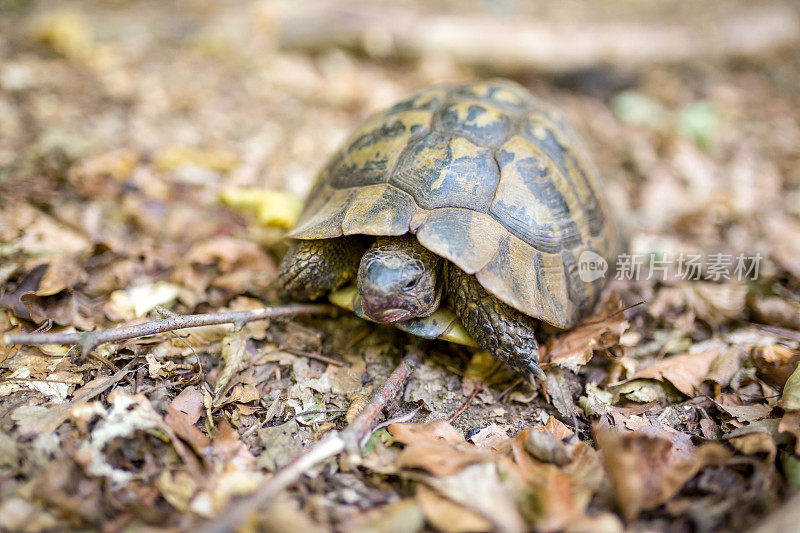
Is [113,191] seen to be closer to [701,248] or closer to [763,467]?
[763,467]

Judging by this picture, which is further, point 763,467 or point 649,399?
point 649,399

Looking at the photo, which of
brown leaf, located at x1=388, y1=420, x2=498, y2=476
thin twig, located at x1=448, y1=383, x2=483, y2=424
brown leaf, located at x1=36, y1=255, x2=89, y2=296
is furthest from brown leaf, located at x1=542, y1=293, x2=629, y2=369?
brown leaf, located at x1=36, y1=255, x2=89, y2=296

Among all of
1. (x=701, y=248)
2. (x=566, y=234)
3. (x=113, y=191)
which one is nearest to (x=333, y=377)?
(x=566, y=234)

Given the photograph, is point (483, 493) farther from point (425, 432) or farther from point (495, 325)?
point (495, 325)

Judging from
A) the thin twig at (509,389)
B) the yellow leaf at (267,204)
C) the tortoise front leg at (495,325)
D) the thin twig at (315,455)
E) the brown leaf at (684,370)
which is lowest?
the thin twig at (509,389)

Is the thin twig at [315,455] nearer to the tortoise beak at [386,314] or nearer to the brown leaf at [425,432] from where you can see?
the brown leaf at [425,432]

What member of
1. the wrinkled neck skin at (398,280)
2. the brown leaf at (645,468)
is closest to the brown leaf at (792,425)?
the brown leaf at (645,468)

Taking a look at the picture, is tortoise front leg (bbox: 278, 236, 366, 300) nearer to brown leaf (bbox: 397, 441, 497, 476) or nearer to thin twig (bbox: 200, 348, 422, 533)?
thin twig (bbox: 200, 348, 422, 533)
